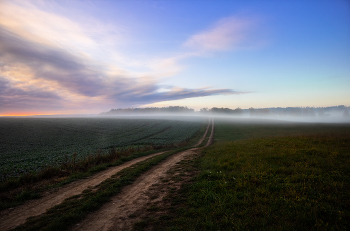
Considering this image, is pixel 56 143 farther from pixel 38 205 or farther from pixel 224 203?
pixel 224 203

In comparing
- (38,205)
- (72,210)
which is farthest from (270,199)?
(38,205)

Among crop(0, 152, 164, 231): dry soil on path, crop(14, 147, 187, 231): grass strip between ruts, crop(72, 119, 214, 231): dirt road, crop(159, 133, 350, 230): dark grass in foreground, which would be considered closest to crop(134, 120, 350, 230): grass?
crop(159, 133, 350, 230): dark grass in foreground

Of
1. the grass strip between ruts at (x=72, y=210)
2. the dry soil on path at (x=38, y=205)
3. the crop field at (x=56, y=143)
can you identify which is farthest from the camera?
the crop field at (x=56, y=143)

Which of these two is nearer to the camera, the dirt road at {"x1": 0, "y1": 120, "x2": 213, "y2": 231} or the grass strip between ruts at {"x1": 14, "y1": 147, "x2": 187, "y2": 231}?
the grass strip between ruts at {"x1": 14, "y1": 147, "x2": 187, "y2": 231}

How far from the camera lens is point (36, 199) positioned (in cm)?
958

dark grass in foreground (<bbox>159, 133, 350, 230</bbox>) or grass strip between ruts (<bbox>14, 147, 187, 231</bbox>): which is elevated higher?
dark grass in foreground (<bbox>159, 133, 350, 230</bbox>)

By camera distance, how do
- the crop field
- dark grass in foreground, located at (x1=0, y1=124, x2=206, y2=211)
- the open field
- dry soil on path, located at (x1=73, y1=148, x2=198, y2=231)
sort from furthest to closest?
the crop field < dark grass in foreground, located at (x1=0, y1=124, x2=206, y2=211) < dry soil on path, located at (x1=73, y1=148, x2=198, y2=231) < the open field

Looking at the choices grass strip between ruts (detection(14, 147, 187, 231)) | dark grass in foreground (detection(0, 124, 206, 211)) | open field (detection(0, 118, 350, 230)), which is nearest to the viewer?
open field (detection(0, 118, 350, 230))

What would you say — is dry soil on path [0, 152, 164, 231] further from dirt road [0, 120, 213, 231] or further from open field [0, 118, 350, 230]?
open field [0, 118, 350, 230]

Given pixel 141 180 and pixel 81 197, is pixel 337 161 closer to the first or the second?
pixel 141 180

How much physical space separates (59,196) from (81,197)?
174 centimetres

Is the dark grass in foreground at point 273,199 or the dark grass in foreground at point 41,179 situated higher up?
the dark grass in foreground at point 273,199

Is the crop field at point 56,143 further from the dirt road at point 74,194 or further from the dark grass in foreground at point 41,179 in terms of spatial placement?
the dirt road at point 74,194

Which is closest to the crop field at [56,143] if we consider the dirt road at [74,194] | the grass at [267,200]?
the dirt road at [74,194]
